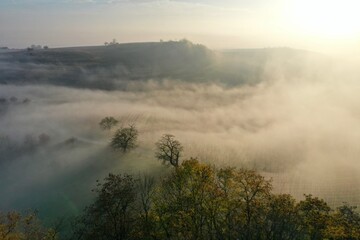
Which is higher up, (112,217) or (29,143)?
(112,217)

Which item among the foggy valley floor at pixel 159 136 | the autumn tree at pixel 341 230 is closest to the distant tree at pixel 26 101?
the foggy valley floor at pixel 159 136

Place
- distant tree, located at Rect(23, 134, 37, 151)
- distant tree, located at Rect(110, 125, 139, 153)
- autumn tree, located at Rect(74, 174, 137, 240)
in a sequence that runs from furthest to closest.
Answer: distant tree, located at Rect(23, 134, 37, 151), distant tree, located at Rect(110, 125, 139, 153), autumn tree, located at Rect(74, 174, 137, 240)

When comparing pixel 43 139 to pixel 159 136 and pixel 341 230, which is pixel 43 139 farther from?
pixel 341 230

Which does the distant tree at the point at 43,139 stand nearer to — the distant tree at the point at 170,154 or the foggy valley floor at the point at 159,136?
the foggy valley floor at the point at 159,136

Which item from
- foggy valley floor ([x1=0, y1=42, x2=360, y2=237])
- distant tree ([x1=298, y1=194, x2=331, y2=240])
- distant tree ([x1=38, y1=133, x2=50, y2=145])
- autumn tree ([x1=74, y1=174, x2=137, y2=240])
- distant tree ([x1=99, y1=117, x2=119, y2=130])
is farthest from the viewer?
distant tree ([x1=99, y1=117, x2=119, y2=130])

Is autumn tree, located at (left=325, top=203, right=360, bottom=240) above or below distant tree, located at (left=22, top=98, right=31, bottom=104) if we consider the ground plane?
above

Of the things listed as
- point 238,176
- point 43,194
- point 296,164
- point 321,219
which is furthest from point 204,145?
point 321,219

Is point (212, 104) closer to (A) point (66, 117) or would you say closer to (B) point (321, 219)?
(A) point (66, 117)

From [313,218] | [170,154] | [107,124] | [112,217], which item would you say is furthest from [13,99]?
[313,218]

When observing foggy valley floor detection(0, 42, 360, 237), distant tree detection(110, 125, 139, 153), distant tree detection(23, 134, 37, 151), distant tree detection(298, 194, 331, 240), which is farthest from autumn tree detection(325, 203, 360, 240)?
distant tree detection(23, 134, 37, 151)

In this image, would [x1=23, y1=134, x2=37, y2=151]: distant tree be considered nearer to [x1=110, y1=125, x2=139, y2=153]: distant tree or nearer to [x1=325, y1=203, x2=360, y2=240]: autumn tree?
[x1=110, y1=125, x2=139, y2=153]: distant tree

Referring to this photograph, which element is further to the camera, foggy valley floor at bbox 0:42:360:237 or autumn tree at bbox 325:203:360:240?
foggy valley floor at bbox 0:42:360:237
